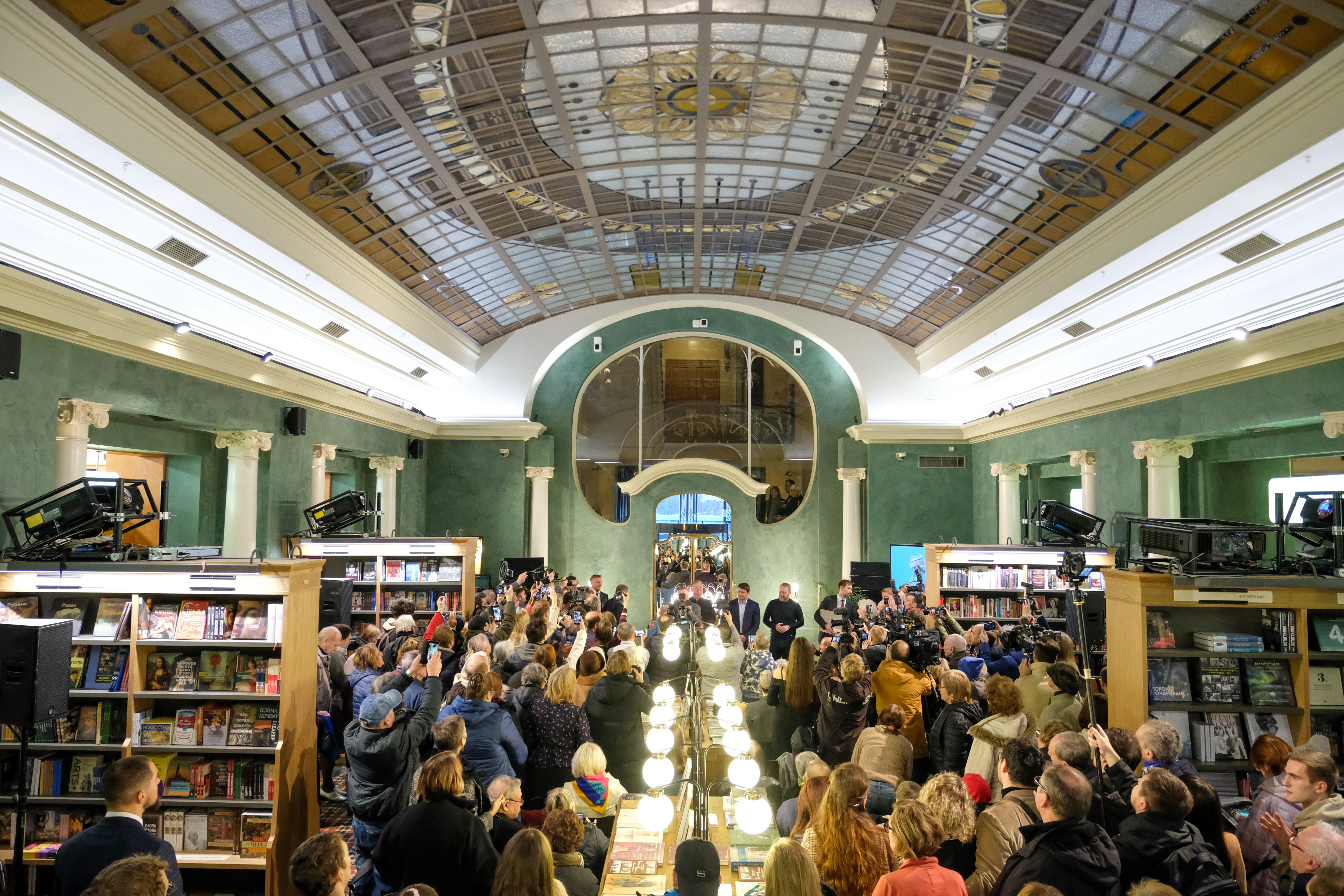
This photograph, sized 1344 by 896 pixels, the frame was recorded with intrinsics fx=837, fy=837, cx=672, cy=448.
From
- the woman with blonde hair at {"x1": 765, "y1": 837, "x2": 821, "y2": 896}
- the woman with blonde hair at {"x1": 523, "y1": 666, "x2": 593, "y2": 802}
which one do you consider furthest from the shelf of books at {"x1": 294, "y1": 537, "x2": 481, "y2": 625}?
the woman with blonde hair at {"x1": 765, "y1": 837, "x2": 821, "y2": 896}

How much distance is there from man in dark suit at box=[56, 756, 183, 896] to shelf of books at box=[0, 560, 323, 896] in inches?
79.3

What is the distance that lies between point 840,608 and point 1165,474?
4.84 metres

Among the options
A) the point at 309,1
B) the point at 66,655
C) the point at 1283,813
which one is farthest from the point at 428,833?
the point at 309,1

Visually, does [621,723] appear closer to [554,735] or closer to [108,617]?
[554,735]

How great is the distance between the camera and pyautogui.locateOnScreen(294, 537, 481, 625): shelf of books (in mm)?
11719

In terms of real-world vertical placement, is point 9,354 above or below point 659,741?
above

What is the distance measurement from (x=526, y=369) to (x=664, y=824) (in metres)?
15.2

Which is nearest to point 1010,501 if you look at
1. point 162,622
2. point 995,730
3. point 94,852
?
point 995,730

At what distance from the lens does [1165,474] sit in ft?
34.6

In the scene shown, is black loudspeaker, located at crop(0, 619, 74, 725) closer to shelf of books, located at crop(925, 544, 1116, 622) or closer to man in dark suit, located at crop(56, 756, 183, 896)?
man in dark suit, located at crop(56, 756, 183, 896)

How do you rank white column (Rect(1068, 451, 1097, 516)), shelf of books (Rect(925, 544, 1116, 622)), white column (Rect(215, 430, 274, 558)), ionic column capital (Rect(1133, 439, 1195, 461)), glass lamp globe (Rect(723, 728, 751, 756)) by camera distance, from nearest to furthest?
glass lamp globe (Rect(723, 728, 751, 756)) < ionic column capital (Rect(1133, 439, 1195, 461)) < white column (Rect(215, 430, 274, 558)) < shelf of books (Rect(925, 544, 1116, 622)) < white column (Rect(1068, 451, 1097, 516))

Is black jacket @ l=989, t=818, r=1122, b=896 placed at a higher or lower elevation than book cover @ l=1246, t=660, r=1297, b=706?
lower

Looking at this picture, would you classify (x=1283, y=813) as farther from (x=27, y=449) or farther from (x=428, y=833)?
(x=27, y=449)

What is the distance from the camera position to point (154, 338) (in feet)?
28.3
